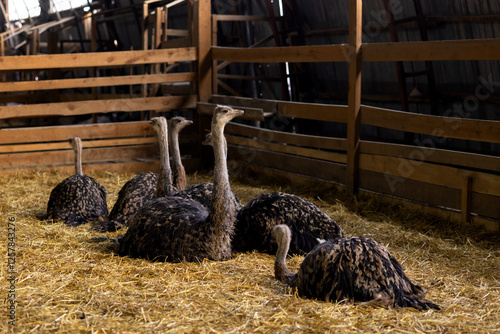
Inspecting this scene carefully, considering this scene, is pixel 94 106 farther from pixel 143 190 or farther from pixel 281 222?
pixel 281 222

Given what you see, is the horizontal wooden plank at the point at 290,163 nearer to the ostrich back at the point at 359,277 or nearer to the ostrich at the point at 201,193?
the ostrich at the point at 201,193

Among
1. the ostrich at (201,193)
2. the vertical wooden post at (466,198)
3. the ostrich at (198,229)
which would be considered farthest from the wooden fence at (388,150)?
the ostrich at (198,229)

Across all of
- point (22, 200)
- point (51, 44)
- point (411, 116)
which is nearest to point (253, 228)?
point (411, 116)

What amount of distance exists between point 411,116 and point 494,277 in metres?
2.45

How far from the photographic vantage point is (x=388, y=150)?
7410 mm

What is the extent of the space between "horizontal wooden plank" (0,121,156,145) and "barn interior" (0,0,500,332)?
22mm

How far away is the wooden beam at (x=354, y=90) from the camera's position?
25.0 feet

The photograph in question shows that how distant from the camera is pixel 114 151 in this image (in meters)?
9.90

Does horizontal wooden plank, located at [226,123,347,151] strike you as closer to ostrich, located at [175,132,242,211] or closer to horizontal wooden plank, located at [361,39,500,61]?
horizontal wooden plank, located at [361,39,500,61]

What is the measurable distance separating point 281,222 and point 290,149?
3.40 metres

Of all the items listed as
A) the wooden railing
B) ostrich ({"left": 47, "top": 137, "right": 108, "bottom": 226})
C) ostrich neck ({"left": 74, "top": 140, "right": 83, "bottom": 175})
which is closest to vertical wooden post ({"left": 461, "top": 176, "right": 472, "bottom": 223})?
ostrich ({"left": 47, "top": 137, "right": 108, "bottom": 226})

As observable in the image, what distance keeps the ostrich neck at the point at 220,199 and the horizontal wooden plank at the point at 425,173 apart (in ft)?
8.28

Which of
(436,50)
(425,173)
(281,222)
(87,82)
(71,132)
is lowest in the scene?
(281,222)

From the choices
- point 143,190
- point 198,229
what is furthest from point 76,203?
point 198,229
